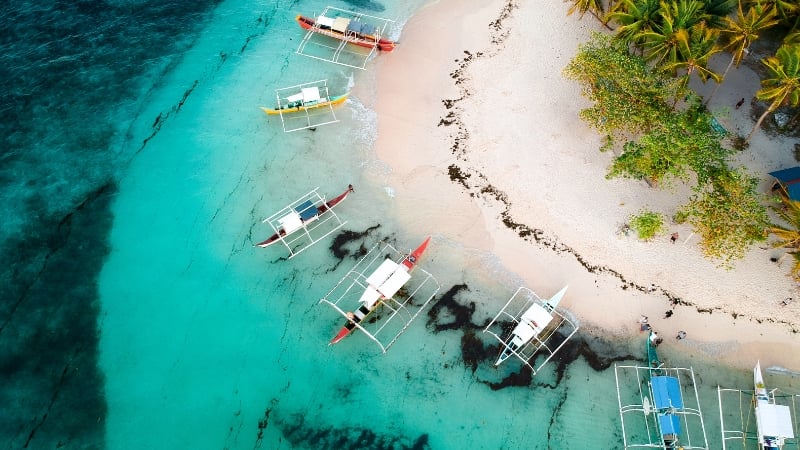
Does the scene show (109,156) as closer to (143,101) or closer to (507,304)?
(143,101)

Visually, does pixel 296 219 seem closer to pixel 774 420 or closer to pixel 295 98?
pixel 295 98

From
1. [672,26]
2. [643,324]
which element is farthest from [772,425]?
[672,26]

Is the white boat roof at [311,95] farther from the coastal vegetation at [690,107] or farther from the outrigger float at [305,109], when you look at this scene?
the coastal vegetation at [690,107]

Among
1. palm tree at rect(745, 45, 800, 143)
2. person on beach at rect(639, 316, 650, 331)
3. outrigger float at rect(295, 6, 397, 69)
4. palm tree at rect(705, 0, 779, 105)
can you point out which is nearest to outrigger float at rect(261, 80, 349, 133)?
outrigger float at rect(295, 6, 397, 69)

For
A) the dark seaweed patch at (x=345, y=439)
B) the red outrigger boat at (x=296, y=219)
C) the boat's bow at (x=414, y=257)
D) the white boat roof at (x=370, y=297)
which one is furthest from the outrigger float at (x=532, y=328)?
the red outrigger boat at (x=296, y=219)

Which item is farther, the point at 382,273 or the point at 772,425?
the point at 382,273

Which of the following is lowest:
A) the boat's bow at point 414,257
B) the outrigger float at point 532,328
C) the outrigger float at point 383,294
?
the outrigger float at point 532,328
